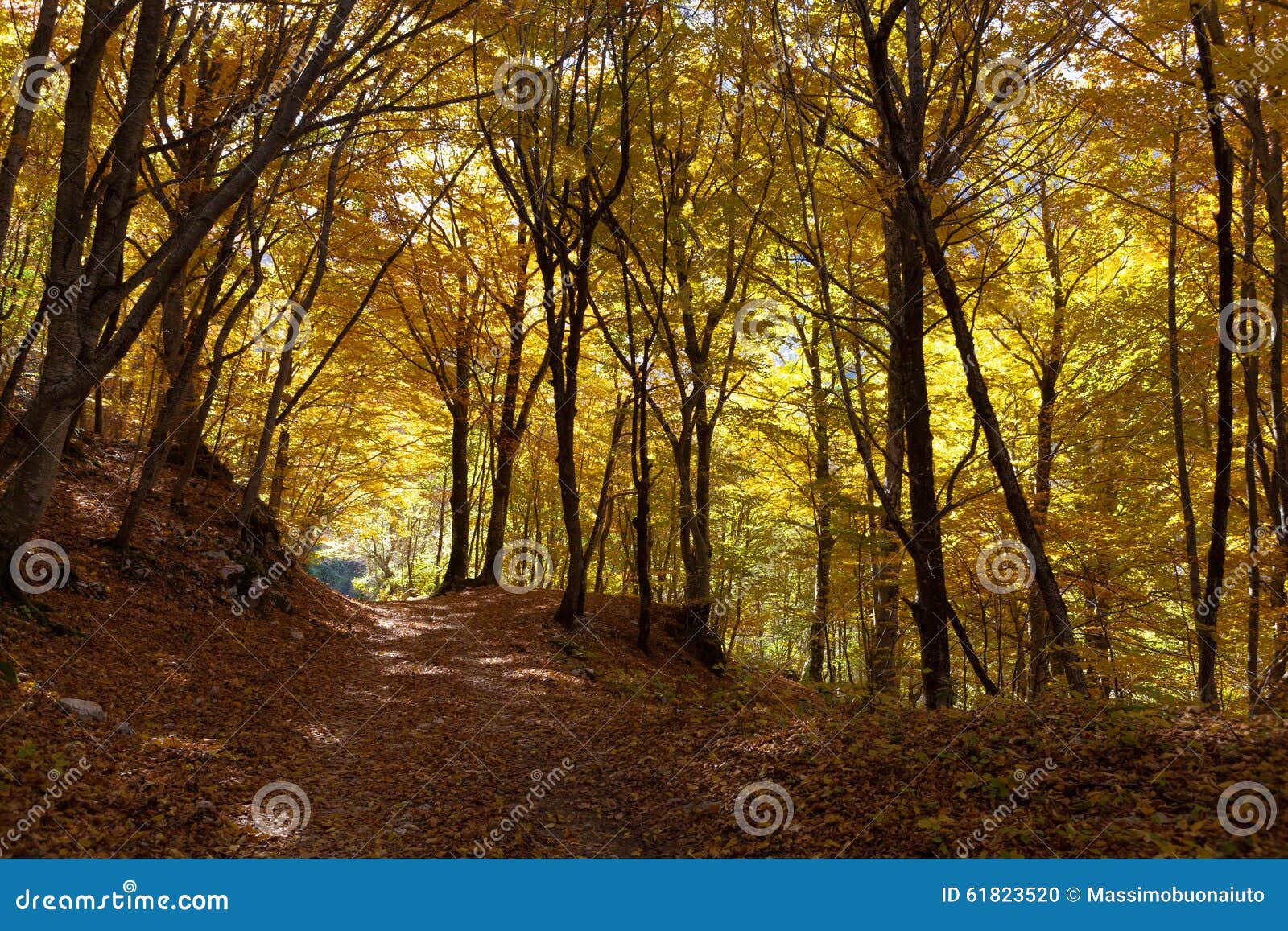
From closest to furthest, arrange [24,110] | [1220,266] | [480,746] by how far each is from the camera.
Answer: [24,110] → [1220,266] → [480,746]

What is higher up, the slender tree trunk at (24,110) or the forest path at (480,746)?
the slender tree trunk at (24,110)

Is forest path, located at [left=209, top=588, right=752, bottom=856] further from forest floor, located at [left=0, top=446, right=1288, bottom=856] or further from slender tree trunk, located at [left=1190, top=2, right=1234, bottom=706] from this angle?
slender tree trunk, located at [left=1190, top=2, right=1234, bottom=706]

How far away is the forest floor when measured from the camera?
4281mm

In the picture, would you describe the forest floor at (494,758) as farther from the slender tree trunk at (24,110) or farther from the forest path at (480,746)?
the slender tree trunk at (24,110)

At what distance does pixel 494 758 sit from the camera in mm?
6824

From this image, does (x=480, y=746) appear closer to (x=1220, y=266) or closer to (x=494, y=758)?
(x=494, y=758)

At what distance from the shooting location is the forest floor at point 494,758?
14.0 feet

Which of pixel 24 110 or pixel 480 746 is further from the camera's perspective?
pixel 480 746

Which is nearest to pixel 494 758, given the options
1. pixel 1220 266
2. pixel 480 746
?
pixel 480 746

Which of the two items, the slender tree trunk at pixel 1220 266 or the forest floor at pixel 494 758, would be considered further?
the slender tree trunk at pixel 1220 266

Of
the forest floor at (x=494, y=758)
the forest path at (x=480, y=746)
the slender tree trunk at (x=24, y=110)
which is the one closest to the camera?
the forest floor at (x=494, y=758)

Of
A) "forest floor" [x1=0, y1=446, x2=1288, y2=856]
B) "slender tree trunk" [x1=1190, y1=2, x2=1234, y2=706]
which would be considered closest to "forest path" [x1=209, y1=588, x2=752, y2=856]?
"forest floor" [x1=0, y1=446, x2=1288, y2=856]

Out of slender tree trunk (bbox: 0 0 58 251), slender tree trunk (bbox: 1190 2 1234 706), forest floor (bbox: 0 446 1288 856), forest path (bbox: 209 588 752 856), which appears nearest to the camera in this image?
forest floor (bbox: 0 446 1288 856)

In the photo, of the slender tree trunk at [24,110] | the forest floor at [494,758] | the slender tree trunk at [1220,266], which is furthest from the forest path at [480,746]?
the slender tree trunk at [1220,266]
